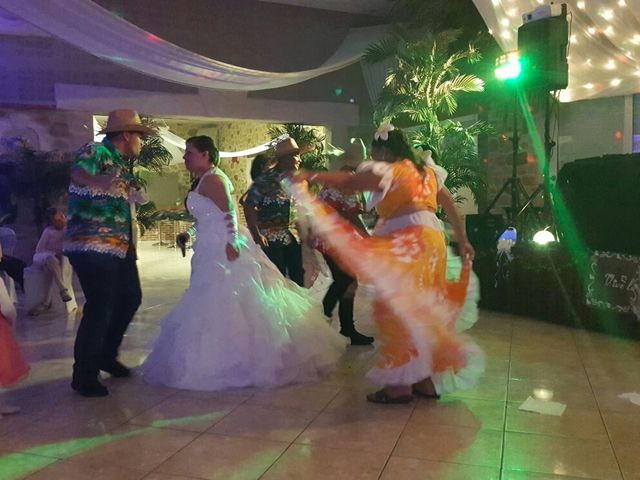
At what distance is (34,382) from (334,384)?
180 centimetres

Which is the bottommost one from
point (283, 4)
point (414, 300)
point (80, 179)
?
point (414, 300)

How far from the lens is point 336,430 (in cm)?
280

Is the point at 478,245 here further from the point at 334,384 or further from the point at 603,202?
the point at 334,384

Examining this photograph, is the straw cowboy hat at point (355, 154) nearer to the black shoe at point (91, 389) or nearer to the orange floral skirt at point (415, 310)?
the orange floral skirt at point (415, 310)

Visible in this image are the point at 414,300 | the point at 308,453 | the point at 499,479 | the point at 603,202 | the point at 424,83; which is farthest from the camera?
the point at 424,83

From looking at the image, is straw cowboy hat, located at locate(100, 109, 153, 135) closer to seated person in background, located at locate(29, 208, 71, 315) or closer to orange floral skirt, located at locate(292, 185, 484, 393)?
orange floral skirt, located at locate(292, 185, 484, 393)

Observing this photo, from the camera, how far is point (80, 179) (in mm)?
→ 3289

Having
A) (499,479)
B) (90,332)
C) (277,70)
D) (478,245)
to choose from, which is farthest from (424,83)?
(499,479)

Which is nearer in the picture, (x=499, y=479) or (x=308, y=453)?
(x=499, y=479)

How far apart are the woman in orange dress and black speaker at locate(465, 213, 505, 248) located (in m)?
4.11

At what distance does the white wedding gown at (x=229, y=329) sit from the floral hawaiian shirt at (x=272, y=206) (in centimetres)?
64

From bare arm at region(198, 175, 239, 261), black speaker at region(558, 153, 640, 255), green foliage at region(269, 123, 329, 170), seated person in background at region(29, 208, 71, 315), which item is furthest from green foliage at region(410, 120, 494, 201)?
bare arm at region(198, 175, 239, 261)

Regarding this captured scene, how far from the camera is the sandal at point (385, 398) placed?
3131mm

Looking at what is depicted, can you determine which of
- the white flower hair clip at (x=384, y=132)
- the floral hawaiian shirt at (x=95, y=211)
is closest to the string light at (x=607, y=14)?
the white flower hair clip at (x=384, y=132)
